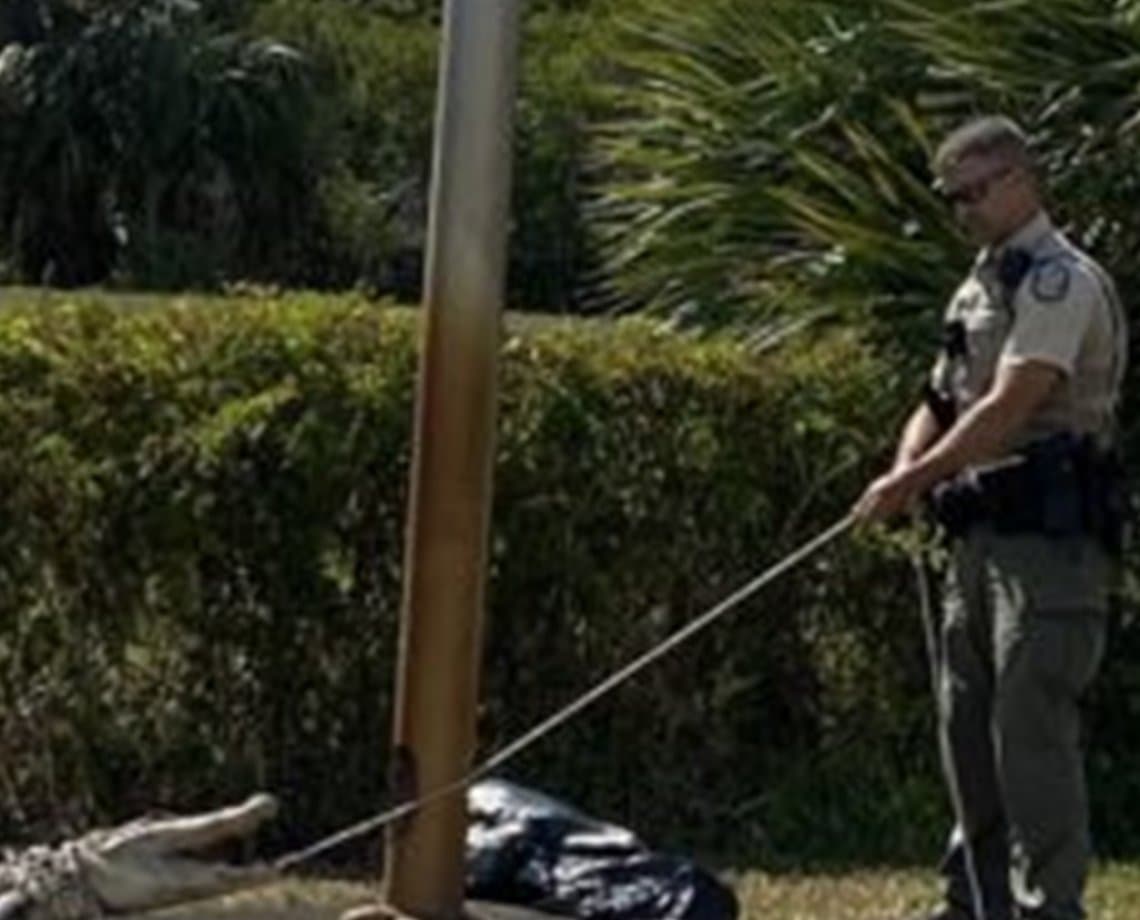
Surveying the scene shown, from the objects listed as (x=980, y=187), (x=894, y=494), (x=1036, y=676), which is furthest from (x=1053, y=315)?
(x=1036, y=676)

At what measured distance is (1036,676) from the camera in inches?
297

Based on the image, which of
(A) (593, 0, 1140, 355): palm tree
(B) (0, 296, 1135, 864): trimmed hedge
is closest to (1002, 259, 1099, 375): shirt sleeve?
(B) (0, 296, 1135, 864): trimmed hedge

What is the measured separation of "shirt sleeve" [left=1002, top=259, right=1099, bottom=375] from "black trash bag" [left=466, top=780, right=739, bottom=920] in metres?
1.62

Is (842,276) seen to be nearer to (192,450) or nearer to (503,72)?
(192,450)

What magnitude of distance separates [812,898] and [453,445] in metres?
2.04

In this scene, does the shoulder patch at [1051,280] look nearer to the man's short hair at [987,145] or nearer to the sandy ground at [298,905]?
the man's short hair at [987,145]

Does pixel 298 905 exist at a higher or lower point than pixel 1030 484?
lower

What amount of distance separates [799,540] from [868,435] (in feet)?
1.16

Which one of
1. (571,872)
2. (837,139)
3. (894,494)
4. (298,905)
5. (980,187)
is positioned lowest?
(298,905)

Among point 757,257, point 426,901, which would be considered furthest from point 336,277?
point 426,901

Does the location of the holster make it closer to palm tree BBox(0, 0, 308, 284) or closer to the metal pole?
the metal pole

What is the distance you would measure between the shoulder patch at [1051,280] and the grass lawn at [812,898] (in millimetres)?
2011

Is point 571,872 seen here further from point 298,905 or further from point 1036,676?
point 1036,676

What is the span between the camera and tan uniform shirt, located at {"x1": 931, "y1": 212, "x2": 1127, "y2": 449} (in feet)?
24.4
